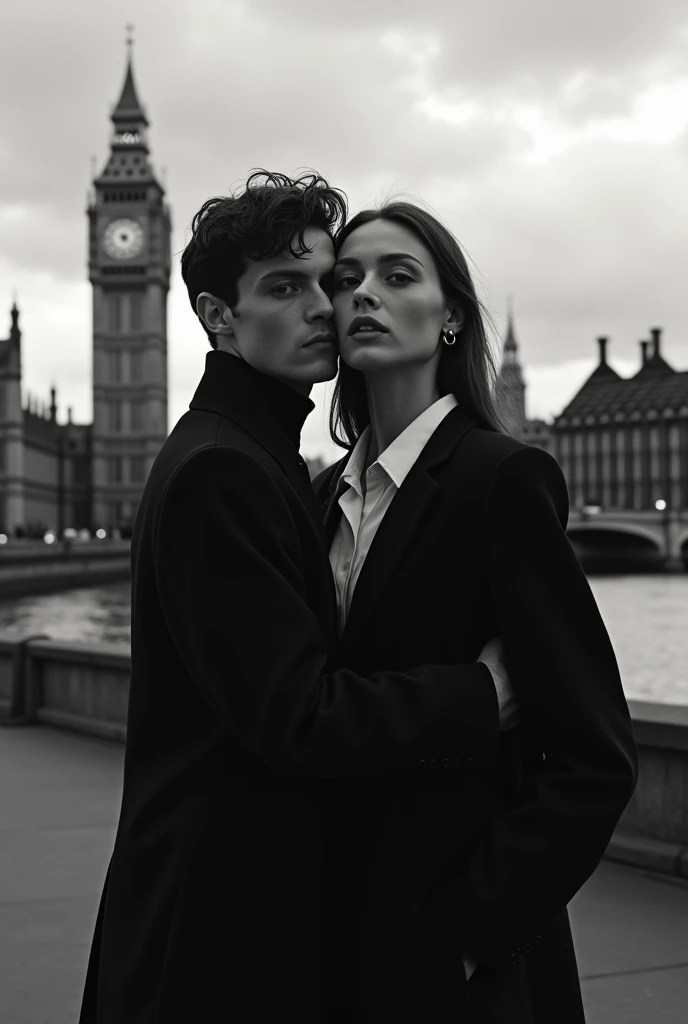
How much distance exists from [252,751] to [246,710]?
0.29 ft

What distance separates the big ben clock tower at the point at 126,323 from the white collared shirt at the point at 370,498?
221ft

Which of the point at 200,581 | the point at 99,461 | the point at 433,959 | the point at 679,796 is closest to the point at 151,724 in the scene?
the point at 200,581

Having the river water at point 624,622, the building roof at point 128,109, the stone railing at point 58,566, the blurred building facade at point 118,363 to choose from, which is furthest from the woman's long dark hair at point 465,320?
the building roof at point 128,109

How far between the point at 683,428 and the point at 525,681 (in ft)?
240

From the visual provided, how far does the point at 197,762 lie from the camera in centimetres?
138

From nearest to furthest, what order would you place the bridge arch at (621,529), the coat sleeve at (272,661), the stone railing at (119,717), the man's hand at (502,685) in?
the coat sleeve at (272,661), the man's hand at (502,685), the stone railing at (119,717), the bridge arch at (621,529)

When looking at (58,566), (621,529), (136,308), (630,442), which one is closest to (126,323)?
(136,308)

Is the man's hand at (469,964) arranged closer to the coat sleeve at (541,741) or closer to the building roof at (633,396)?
the coat sleeve at (541,741)

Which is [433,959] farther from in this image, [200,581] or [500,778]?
[200,581]

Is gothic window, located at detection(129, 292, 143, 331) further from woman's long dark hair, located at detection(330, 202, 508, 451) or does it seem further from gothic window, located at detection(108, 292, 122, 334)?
woman's long dark hair, located at detection(330, 202, 508, 451)

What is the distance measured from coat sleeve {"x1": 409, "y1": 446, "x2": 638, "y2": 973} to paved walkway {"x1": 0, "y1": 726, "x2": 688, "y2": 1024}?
122 centimetres

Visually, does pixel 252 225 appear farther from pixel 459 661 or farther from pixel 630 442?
pixel 630 442

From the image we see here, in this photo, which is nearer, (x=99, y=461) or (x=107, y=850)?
(x=107, y=850)

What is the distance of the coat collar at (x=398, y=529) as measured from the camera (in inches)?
57.6
